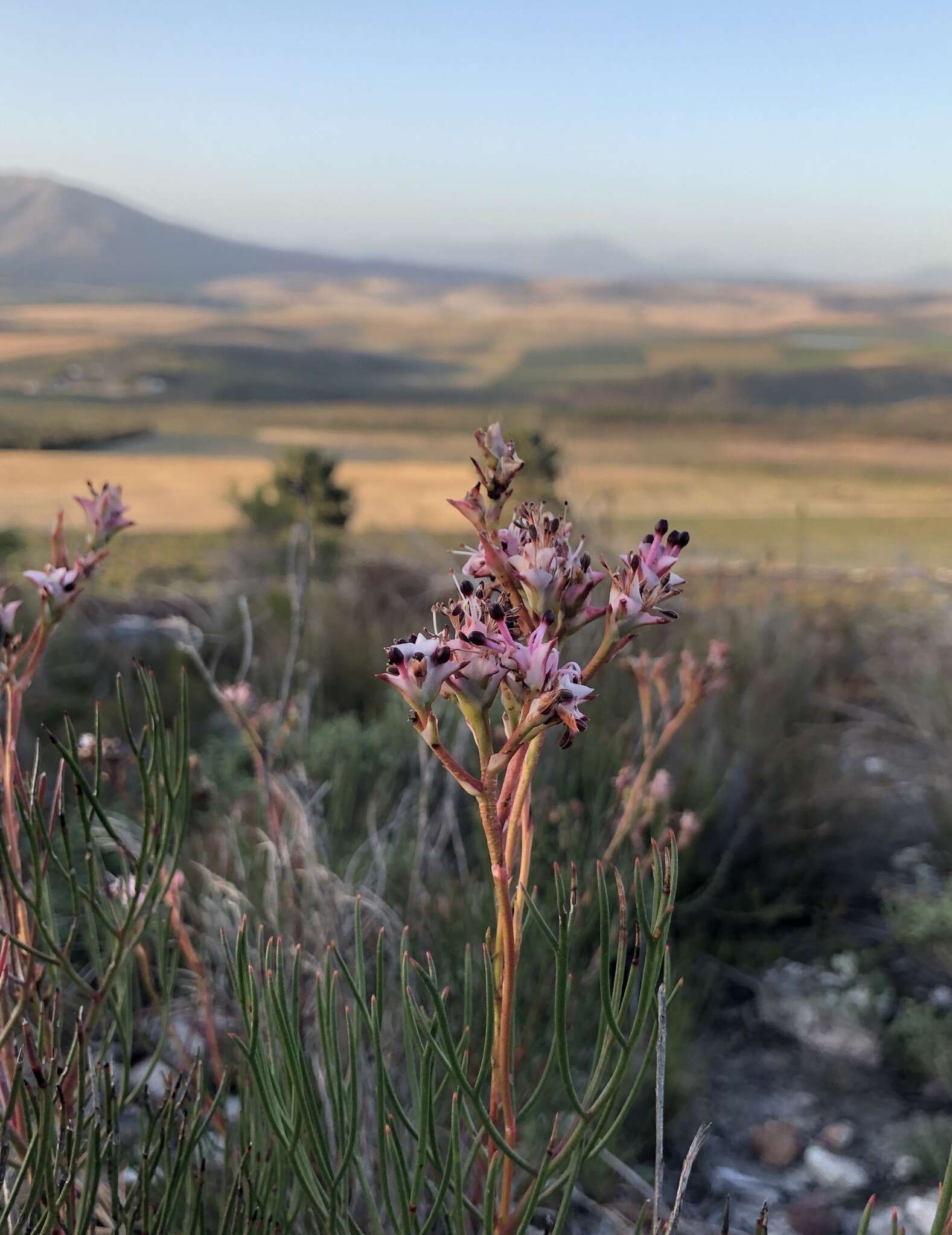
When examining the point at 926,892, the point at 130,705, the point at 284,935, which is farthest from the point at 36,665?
the point at 130,705

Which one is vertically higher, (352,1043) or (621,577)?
(621,577)

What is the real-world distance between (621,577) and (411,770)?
269 cm

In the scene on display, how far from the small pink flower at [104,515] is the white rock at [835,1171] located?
193 centimetres

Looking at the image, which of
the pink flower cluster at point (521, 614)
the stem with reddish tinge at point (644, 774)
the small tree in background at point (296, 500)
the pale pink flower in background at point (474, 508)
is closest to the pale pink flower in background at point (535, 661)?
the pink flower cluster at point (521, 614)

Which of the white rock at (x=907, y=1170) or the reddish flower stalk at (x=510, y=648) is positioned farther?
the white rock at (x=907, y=1170)

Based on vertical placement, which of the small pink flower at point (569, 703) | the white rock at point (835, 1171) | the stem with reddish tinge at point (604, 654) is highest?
the stem with reddish tinge at point (604, 654)

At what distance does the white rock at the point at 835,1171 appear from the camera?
2186mm

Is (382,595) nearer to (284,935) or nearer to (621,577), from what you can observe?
(284,935)

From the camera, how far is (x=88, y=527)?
1.34m

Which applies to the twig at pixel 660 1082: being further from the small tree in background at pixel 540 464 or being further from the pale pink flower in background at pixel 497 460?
the small tree in background at pixel 540 464

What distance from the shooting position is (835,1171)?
7.26 feet

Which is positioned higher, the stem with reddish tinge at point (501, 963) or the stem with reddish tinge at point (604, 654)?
the stem with reddish tinge at point (604, 654)

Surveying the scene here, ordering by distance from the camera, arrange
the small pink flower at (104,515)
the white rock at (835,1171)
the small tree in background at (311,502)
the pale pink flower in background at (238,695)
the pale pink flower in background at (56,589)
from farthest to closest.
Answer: the small tree in background at (311,502) < the white rock at (835,1171) < the pale pink flower in background at (238,695) < the small pink flower at (104,515) < the pale pink flower in background at (56,589)

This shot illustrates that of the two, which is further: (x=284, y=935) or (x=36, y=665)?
(x=284, y=935)
